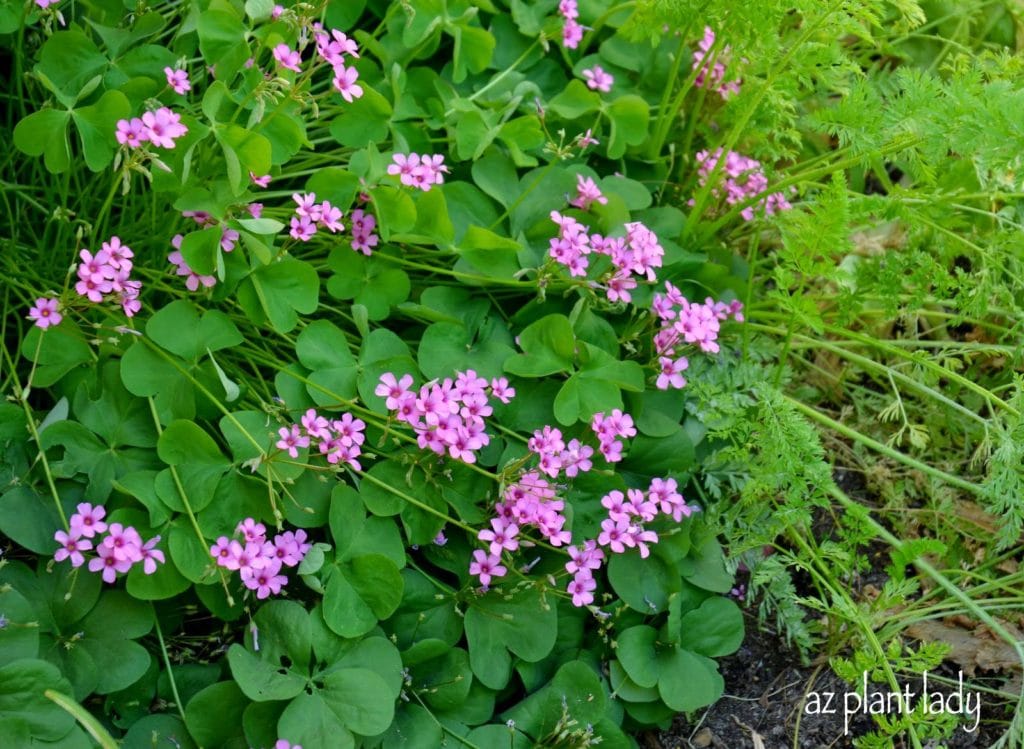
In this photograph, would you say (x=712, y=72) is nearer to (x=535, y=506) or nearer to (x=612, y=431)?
(x=612, y=431)

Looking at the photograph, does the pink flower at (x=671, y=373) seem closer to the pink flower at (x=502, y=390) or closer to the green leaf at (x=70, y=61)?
the pink flower at (x=502, y=390)

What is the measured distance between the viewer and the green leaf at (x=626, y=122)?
80.5 inches

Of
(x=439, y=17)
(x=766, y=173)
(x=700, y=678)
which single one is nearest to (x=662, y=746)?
(x=700, y=678)

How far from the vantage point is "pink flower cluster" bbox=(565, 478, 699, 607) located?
1.63m

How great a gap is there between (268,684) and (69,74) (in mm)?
1035

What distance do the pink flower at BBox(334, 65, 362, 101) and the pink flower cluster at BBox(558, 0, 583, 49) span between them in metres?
0.63

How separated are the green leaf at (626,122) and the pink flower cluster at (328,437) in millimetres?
868

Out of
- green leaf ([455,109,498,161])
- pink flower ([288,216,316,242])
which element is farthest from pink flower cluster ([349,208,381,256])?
green leaf ([455,109,498,161])

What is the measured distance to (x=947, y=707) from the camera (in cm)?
178

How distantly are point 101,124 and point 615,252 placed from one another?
0.87m

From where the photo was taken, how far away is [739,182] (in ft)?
7.29

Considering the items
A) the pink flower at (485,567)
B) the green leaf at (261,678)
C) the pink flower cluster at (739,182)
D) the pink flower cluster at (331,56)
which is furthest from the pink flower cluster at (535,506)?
the pink flower cluster at (739,182)

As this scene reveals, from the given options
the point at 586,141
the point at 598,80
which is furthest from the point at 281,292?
the point at 598,80

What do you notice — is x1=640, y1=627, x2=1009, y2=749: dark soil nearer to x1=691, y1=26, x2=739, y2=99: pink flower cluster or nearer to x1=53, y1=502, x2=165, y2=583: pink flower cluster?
x1=53, y1=502, x2=165, y2=583: pink flower cluster
